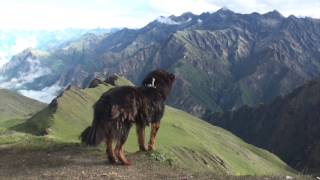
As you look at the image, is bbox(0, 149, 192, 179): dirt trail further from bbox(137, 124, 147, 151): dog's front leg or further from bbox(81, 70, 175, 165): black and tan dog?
bbox(81, 70, 175, 165): black and tan dog

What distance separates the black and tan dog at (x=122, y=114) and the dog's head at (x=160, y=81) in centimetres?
18

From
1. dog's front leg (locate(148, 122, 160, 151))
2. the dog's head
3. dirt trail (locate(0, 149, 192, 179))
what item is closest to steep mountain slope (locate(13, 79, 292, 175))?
dirt trail (locate(0, 149, 192, 179))

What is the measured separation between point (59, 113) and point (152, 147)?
11606 cm

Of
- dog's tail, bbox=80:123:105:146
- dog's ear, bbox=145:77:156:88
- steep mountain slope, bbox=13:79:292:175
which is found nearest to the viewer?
dog's tail, bbox=80:123:105:146

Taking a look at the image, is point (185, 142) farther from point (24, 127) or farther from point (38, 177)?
point (38, 177)

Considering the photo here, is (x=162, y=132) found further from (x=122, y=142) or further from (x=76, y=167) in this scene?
(x=122, y=142)

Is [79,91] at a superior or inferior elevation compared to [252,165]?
superior

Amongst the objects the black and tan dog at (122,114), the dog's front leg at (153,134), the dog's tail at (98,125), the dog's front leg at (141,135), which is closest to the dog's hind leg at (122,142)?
the black and tan dog at (122,114)

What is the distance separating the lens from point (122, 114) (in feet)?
61.2

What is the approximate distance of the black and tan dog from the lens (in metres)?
18.5

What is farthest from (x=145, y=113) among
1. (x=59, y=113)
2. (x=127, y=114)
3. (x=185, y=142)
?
(x=185, y=142)

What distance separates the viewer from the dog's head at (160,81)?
20909 millimetres

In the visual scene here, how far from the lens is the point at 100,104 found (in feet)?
61.4

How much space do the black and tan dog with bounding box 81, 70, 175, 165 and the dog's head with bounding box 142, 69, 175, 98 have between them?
0.18 m
